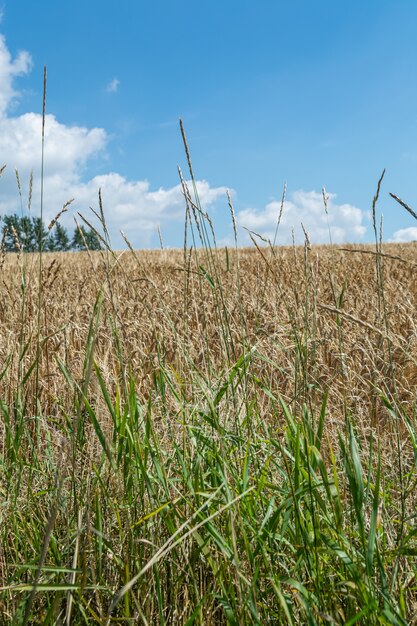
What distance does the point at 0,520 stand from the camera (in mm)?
1559

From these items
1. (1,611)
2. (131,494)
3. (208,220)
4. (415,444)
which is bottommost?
(1,611)

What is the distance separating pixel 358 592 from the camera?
A: 3.51 feet

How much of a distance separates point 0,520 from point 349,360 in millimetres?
2265

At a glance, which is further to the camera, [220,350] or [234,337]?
[234,337]

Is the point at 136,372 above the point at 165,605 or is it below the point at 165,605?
above

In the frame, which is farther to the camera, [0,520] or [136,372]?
[136,372]

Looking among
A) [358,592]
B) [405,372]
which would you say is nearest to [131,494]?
[358,592]

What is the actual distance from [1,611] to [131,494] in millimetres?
402

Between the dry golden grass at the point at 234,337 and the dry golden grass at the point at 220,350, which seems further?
the dry golden grass at the point at 234,337

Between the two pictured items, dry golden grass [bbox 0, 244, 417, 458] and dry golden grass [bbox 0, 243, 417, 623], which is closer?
dry golden grass [bbox 0, 243, 417, 623]

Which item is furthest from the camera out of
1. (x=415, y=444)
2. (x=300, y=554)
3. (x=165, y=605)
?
(x=415, y=444)

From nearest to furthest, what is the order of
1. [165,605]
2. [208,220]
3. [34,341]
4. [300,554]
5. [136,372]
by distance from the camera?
[300,554]
[165,605]
[208,220]
[136,372]
[34,341]

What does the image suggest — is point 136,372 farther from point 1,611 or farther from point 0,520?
point 1,611

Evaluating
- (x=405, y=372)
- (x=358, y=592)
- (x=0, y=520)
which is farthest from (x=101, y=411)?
(x=405, y=372)
